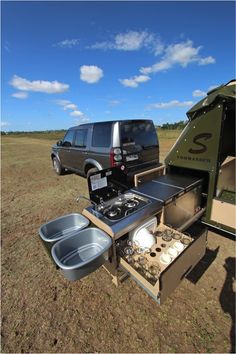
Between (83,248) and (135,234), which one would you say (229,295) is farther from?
(83,248)

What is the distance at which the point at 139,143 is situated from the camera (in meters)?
4.57

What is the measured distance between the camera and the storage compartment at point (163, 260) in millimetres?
1597

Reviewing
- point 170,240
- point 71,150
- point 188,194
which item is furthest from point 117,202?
point 71,150

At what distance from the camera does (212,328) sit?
1.86 m

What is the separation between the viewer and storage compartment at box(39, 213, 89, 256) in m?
2.18

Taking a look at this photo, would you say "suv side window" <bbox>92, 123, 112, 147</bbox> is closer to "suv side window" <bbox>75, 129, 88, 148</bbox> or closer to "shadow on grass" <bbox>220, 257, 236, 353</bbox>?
"suv side window" <bbox>75, 129, 88, 148</bbox>

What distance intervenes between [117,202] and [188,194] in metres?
1.28

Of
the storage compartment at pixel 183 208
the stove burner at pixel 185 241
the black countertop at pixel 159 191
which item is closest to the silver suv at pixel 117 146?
the black countertop at pixel 159 191

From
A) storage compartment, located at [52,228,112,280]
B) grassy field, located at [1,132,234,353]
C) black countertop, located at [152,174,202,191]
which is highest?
black countertop, located at [152,174,202,191]

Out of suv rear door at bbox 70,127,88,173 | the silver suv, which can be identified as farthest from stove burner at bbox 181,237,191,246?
suv rear door at bbox 70,127,88,173

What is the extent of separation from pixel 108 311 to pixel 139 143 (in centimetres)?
353

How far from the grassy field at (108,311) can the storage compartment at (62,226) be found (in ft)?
2.58

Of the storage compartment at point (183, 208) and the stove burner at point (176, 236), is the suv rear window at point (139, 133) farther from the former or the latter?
the stove burner at point (176, 236)

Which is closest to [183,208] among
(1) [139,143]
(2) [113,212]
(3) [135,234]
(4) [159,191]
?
(4) [159,191]
